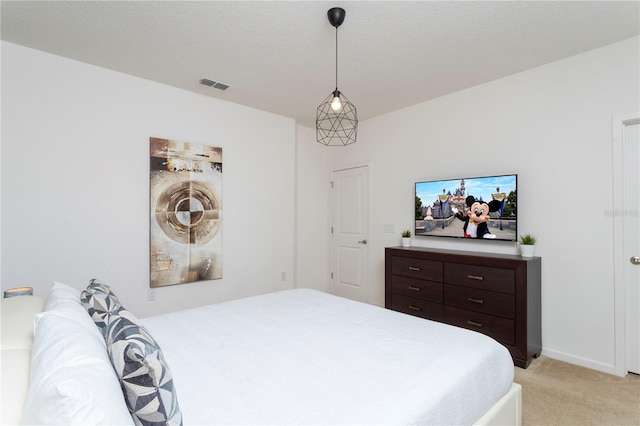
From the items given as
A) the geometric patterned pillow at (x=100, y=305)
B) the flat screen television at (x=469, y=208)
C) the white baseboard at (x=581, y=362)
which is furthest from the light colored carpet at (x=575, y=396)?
the geometric patterned pillow at (x=100, y=305)

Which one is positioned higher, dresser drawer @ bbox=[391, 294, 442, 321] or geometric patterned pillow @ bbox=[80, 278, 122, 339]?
geometric patterned pillow @ bbox=[80, 278, 122, 339]

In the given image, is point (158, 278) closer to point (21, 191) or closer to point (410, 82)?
point (21, 191)

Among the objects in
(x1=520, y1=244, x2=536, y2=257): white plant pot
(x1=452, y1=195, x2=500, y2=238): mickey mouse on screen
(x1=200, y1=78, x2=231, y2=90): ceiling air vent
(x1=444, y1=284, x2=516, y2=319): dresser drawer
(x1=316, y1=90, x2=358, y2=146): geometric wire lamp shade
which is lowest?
(x1=444, y1=284, x2=516, y2=319): dresser drawer

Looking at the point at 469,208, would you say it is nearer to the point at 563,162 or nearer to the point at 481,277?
the point at 481,277

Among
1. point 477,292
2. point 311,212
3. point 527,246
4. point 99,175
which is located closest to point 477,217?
point 527,246

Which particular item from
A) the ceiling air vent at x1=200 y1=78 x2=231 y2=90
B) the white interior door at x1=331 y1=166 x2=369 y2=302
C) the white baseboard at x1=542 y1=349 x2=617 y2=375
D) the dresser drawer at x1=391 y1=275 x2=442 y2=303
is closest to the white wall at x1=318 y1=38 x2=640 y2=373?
the white baseboard at x1=542 y1=349 x2=617 y2=375

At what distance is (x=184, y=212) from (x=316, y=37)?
224 cm

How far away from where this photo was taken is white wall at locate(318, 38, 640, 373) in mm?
2625

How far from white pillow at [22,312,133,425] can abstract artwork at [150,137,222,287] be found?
2.45m

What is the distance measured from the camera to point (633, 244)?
8.31ft

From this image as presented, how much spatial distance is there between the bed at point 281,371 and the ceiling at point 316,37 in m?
1.92

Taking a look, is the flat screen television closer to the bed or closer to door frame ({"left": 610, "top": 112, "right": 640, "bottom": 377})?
door frame ({"left": 610, "top": 112, "right": 640, "bottom": 377})

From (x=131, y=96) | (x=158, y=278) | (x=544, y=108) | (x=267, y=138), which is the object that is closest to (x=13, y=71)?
(x=131, y=96)

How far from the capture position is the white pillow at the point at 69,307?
122cm
